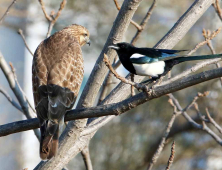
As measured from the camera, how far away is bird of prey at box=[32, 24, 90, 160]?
10.1ft

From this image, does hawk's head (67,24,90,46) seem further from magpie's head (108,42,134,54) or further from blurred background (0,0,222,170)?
blurred background (0,0,222,170)

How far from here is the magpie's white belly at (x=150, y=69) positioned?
3.09 metres

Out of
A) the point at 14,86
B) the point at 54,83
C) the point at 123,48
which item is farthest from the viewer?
the point at 14,86

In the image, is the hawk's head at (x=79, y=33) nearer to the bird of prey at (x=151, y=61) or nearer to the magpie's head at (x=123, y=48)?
the magpie's head at (x=123, y=48)

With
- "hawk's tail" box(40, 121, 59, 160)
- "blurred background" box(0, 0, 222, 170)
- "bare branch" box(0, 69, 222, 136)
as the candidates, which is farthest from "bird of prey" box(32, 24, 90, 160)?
"blurred background" box(0, 0, 222, 170)

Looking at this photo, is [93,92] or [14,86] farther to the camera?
[14,86]

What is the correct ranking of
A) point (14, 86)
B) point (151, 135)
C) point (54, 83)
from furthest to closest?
point (151, 135) < point (14, 86) < point (54, 83)

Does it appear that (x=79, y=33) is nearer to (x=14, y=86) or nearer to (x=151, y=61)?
(x=14, y=86)

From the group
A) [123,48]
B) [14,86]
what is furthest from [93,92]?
[14,86]

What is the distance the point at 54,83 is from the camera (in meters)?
3.44

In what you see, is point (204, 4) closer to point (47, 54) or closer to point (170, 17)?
point (47, 54)

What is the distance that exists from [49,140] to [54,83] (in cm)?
58

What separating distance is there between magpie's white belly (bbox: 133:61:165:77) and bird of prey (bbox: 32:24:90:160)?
640 mm

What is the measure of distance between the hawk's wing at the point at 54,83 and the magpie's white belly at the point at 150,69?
2.10 feet
